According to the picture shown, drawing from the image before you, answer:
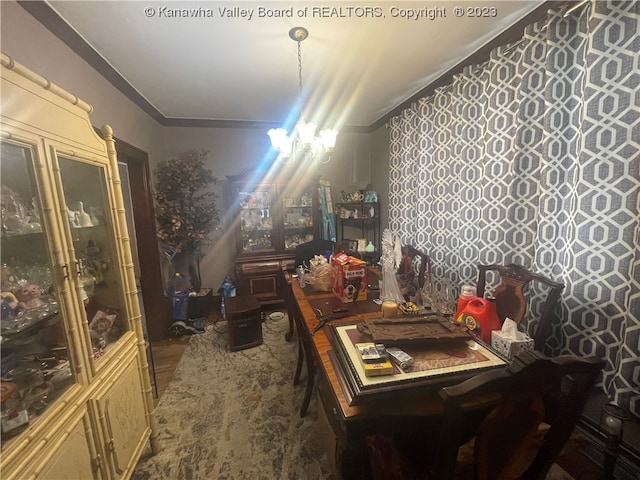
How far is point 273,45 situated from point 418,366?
6.82 ft

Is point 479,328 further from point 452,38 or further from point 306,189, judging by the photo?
point 306,189

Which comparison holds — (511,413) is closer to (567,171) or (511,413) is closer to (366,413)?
(366,413)

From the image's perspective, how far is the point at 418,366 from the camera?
3.29ft

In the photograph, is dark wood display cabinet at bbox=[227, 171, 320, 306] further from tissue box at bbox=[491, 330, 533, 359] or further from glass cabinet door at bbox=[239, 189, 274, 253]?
tissue box at bbox=[491, 330, 533, 359]

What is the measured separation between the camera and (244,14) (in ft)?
5.00

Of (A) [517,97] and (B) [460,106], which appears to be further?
(B) [460,106]

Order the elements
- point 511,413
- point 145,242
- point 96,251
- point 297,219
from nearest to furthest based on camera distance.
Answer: point 511,413, point 96,251, point 145,242, point 297,219

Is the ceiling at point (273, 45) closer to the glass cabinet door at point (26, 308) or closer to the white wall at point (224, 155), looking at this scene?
the white wall at point (224, 155)

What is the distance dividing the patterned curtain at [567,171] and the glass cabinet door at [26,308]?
239 centimetres

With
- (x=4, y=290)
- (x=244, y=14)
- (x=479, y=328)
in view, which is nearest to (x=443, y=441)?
(x=479, y=328)

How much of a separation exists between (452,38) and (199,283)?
3.47m

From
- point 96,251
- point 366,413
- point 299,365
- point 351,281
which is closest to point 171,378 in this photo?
point 299,365

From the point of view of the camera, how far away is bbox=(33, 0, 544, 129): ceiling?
1508 mm

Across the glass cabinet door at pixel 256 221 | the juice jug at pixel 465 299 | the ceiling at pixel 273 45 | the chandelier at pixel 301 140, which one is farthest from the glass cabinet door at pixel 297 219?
the juice jug at pixel 465 299
